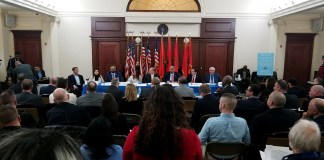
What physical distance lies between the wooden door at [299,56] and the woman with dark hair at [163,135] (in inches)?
395

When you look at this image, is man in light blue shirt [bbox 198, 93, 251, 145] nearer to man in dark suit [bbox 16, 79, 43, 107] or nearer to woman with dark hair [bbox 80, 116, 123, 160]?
woman with dark hair [bbox 80, 116, 123, 160]

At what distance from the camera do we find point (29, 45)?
10.1 metres

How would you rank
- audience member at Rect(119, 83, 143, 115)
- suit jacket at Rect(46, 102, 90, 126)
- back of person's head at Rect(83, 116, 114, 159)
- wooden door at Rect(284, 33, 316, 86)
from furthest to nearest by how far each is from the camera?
1. wooden door at Rect(284, 33, 316, 86)
2. audience member at Rect(119, 83, 143, 115)
3. suit jacket at Rect(46, 102, 90, 126)
4. back of person's head at Rect(83, 116, 114, 159)

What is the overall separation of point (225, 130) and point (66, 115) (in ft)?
6.63

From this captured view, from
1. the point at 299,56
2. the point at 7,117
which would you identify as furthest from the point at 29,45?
the point at 299,56

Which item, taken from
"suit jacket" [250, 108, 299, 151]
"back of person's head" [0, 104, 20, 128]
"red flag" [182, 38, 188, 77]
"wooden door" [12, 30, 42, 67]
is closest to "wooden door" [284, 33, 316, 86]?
"red flag" [182, 38, 188, 77]

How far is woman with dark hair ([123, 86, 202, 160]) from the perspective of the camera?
57.9 inches

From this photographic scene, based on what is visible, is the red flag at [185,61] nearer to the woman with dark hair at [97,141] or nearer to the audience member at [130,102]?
the audience member at [130,102]

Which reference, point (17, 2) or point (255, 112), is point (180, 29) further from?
point (255, 112)

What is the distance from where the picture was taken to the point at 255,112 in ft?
12.8

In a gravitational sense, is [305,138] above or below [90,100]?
above

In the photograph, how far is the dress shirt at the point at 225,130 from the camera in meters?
2.72

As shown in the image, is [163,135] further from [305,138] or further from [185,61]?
[185,61]

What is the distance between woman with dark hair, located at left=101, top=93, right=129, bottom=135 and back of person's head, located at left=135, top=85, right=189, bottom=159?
1.42 metres
